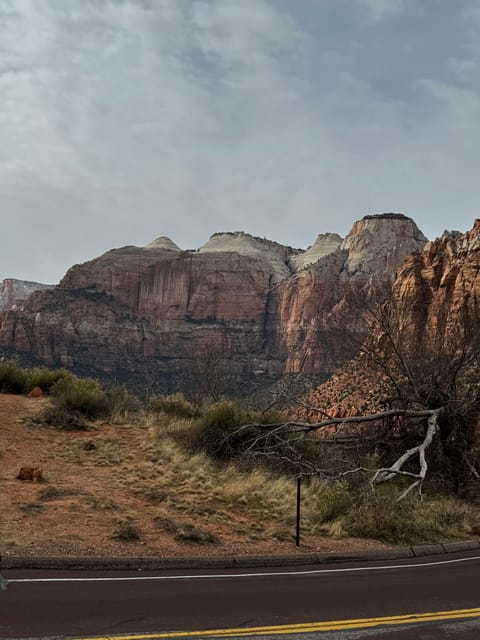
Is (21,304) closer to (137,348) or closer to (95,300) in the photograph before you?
(95,300)

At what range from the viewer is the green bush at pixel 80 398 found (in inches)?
856

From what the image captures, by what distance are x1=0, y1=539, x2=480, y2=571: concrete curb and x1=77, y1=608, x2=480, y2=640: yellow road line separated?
2.77 meters

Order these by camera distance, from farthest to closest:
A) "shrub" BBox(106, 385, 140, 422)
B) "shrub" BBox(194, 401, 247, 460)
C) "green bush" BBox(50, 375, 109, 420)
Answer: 1. "shrub" BBox(106, 385, 140, 422)
2. "green bush" BBox(50, 375, 109, 420)
3. "shrub" BBox(194, 401, 247, 460)

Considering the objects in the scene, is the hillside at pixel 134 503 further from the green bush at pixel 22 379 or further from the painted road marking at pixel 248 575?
the green bush at pixel 22 379

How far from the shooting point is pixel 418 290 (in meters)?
45.6

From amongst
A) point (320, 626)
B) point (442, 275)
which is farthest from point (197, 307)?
point (320, 626)

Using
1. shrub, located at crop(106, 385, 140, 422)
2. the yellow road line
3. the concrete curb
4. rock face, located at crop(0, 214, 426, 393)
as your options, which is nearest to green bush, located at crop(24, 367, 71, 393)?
shrub, located at crop(106, 385, 140, 422)

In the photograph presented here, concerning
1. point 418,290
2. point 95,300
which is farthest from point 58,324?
point 418,290

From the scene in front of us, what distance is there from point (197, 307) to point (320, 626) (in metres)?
151

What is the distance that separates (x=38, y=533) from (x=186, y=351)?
5321 inches

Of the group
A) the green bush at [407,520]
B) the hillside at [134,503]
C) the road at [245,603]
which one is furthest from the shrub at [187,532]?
the green bush at [407,520]

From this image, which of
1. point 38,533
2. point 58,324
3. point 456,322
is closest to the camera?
point 38,533

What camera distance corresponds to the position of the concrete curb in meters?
7.60

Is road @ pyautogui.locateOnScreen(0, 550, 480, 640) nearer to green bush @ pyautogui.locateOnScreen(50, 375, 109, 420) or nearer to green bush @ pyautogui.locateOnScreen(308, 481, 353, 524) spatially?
green bush @ pyautogui.locateOnScreen(308, 481, 353, 524)
